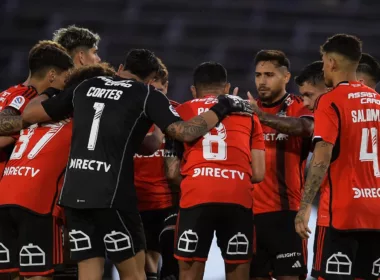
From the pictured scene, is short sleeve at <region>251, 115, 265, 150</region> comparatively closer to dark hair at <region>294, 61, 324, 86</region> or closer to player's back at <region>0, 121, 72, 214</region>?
dark hair at <region>294, 61, 324, 86</region>

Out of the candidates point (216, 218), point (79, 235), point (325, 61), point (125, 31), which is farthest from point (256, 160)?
point (125, 31)

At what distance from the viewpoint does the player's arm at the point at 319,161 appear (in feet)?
14.9

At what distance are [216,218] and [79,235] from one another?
0.87 metres

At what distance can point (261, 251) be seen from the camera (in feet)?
18.7

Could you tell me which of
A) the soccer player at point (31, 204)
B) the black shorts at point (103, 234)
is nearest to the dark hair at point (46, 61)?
the soccer player at point (31, 204)

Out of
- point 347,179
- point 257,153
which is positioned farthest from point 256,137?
point 347,179

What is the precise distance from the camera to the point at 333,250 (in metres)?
4.59

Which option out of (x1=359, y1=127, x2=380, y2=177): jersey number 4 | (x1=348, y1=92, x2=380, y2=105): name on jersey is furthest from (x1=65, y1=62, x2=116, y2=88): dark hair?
(x1=359, y1=127, x2=380, y2=177): jersey number 4

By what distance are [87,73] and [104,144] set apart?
26.3 inches

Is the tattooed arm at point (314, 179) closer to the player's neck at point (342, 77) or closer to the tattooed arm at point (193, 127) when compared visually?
the player's neck at point (342, 77)

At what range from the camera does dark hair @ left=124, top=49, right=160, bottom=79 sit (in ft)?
16.8

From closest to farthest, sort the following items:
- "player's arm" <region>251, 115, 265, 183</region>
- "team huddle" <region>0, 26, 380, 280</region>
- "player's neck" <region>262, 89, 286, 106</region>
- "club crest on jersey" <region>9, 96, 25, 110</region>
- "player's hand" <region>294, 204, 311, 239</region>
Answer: "player's hand" <region>294, 204, 311, 239</region> < "team huddle" <region>0, 26, 380, 280</region> < "player's arm" <region>251, 115, 265, 183</region> < "club crest on jersey" <region>9, 96, 25, 110</region> < "player's neck" <region>262, 89, 286, 106</region>

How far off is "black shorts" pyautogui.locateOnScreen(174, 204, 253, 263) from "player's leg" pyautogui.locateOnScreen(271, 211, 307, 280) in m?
0.57

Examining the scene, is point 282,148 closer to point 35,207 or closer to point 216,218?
point 216,218
